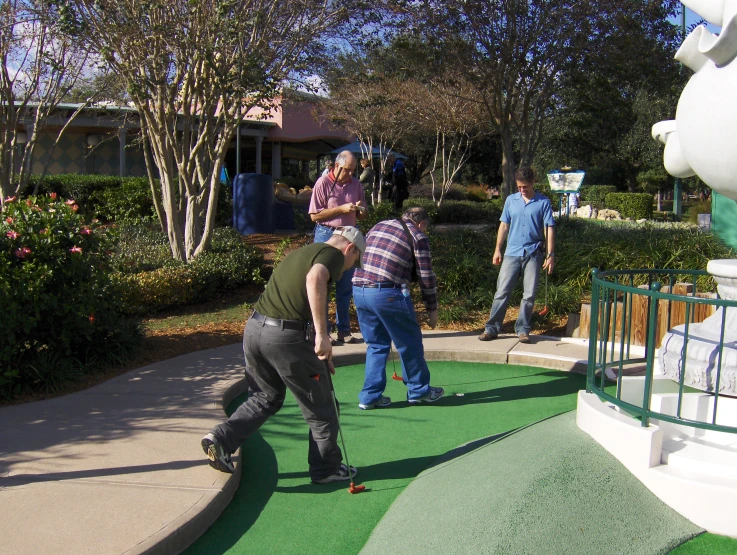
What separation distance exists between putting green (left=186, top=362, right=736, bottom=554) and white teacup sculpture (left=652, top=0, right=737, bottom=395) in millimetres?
1161

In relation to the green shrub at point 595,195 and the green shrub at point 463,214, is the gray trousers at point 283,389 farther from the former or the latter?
the green shrub at point 595,195

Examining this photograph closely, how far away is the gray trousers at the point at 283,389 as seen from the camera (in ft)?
13.2

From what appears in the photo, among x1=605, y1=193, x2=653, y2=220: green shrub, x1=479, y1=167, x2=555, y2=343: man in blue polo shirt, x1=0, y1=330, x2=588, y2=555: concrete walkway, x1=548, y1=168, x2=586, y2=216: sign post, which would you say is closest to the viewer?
x1=0, y1=330, x2=588, y2=555: concrete walkway

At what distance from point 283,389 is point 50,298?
115 inches

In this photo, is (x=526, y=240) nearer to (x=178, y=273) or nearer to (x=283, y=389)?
(x=283, y=389)

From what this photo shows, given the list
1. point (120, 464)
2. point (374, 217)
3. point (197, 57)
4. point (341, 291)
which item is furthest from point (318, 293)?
point (374, 217)

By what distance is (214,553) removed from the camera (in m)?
3.57

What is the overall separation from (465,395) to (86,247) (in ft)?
12.0

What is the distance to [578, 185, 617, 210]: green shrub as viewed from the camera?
3447 centimetres

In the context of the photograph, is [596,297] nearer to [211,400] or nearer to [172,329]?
[211,400]

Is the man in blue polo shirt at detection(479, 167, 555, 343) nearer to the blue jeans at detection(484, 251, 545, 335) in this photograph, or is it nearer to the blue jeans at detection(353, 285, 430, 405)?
the blue jeans at detection(484, 251, 545, 335)

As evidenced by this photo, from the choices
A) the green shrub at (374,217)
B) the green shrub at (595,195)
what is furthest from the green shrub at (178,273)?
the green shrub at (595,195)

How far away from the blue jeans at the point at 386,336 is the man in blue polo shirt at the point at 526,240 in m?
2.18

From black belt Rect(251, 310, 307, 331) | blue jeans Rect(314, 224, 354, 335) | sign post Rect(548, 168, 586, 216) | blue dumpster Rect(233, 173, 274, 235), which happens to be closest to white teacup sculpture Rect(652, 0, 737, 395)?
black belt Rect(251, 310, 307, 331)
